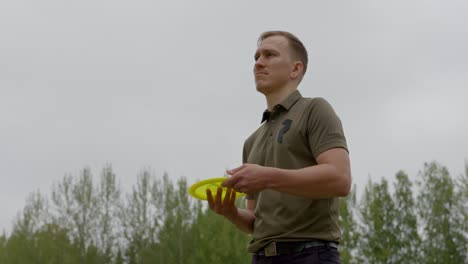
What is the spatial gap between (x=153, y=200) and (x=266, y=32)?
87.0 feet

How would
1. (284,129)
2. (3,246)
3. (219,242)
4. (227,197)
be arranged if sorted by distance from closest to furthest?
(284,129) < (227,197) < (219,242) < (3,246)

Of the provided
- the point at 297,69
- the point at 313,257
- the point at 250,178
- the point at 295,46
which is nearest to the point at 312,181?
the point at 250,178

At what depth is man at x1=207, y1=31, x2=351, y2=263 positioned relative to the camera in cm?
298

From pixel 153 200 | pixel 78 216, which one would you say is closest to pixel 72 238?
pixel 78 216

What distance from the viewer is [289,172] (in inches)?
116

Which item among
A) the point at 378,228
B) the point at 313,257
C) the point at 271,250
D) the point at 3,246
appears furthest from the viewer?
the point at 3,246

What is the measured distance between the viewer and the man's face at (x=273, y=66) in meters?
3.58

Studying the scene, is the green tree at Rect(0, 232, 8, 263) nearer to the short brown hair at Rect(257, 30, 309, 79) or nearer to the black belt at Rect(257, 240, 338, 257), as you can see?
the short brown hair at Rect(257, 30, 309, 79)

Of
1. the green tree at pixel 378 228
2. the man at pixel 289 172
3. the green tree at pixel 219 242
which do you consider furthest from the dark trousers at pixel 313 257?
the green tree at pixel 378 228

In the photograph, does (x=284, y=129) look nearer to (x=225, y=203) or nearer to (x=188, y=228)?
(x=225, y=203)

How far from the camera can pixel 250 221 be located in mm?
3707

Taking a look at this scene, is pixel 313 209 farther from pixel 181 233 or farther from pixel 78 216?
pixel 78 216

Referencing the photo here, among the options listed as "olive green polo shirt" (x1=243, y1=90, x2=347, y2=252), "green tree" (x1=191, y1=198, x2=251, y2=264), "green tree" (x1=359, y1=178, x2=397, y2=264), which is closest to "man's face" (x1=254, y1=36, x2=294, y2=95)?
"olive green polo shirt" (x1=243, y1=90, x2=347, y2=252)

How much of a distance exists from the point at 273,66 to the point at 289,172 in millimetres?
828
